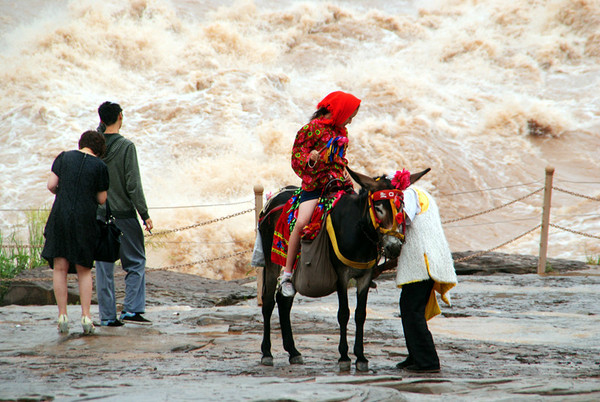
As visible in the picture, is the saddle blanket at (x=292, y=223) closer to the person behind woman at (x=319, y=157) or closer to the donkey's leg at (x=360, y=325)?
the person behind woman at (x=319, y=157)

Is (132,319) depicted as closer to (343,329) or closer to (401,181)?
(343,329)

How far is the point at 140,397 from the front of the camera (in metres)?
3.12

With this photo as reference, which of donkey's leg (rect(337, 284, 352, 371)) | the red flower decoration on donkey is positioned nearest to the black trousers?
donkey's leg (rect(337, 284, 352, 371))

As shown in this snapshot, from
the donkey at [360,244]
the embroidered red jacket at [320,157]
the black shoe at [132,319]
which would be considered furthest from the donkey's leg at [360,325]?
the black shoe at [132,319]

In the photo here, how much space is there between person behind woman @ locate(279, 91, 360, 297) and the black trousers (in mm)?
803

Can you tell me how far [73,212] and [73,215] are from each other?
24 mm

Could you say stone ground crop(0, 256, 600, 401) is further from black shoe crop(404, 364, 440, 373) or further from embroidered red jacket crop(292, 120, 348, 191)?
embroidered red jacket crop(292, 120, 348, 191)

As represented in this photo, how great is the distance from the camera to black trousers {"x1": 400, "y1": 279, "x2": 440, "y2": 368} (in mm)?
4457

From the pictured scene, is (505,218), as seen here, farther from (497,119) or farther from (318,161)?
(318,161)

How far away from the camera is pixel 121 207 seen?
597cm

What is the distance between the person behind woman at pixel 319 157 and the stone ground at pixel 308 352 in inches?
32.7

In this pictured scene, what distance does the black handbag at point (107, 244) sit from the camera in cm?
554

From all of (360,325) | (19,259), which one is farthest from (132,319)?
(19,259)

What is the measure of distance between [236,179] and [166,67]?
271 inches
